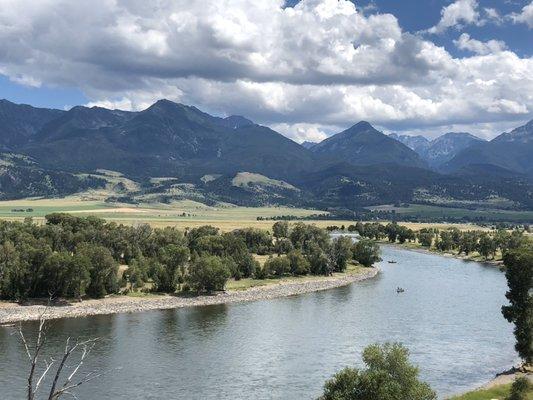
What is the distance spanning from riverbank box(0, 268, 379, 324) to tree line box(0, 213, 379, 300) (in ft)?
14.3

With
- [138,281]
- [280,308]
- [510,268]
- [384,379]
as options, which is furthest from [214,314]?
Answer: [384,379]

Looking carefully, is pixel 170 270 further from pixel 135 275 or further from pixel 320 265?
pixel 320 265

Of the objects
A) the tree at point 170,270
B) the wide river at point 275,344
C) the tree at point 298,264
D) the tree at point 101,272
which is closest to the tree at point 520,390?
the wide river at point 275,344

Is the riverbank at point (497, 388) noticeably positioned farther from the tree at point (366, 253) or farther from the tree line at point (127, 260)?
the tree at point (366, 253)

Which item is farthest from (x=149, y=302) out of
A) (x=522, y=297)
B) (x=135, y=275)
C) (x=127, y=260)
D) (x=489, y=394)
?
(x=489, y=394)

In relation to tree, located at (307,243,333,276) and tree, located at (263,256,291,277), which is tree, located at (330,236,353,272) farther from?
tree, located at (263,256,291,277)

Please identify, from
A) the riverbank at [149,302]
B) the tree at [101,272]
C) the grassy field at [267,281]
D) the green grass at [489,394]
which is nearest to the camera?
the green grass at [489,394]

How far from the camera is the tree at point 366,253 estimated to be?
195125mm

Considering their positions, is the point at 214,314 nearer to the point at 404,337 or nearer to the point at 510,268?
the point at 404,337

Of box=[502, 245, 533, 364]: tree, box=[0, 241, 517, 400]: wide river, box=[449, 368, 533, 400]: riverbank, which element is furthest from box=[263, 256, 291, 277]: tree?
box=[449, 368, 533, 400]: riverbank

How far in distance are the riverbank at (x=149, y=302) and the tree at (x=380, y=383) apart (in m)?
68.7

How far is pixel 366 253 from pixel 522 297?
117352mm

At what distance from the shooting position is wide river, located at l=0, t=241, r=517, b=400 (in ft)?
237

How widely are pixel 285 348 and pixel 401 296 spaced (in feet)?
187
